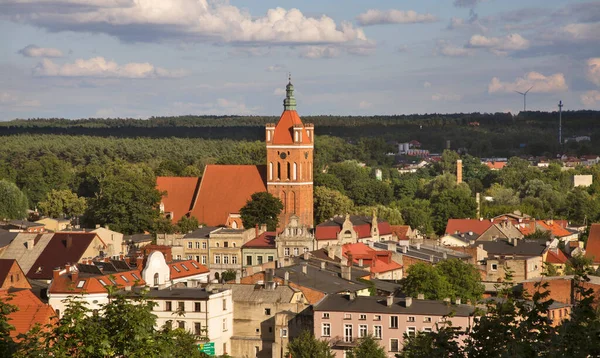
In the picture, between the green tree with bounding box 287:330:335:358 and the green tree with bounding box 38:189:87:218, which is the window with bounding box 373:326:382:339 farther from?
the green tree with bounding box 38:189:87:218

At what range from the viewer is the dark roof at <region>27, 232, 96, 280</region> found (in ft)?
221

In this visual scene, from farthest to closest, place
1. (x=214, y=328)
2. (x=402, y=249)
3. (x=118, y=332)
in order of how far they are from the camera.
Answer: (x=402, y=249), (x=214, y=328), (x=118, y=332)

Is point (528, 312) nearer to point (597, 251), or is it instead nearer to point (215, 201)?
point (597, 251)

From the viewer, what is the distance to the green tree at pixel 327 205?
100m

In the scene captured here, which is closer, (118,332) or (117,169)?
(118,332)

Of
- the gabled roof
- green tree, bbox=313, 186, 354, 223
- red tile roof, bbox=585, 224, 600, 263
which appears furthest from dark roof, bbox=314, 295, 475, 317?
green tree, bbox=313, 186, 354, 223

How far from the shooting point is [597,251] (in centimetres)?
8344

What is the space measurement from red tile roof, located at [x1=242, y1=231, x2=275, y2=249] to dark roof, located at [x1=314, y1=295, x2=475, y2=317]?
24459 mm

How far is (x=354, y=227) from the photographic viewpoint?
86.0 m

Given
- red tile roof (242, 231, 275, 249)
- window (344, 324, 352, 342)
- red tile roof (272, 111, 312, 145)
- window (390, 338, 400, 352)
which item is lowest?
window (390, 338, 400, 352)

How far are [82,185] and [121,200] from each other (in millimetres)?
40637

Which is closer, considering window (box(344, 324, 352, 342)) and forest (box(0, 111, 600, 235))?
window (box(344, 324, 352, 342))

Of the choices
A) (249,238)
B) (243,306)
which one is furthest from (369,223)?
(243,306)

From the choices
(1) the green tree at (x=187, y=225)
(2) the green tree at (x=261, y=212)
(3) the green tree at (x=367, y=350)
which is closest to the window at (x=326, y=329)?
(3) the green tree at (x=367, y=350)
